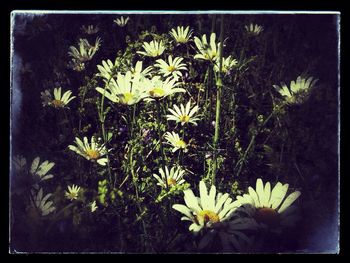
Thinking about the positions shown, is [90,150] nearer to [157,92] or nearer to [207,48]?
[157,92]

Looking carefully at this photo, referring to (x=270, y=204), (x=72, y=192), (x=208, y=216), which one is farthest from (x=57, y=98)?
(x=270, y=204)

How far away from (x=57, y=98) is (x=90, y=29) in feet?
0.84

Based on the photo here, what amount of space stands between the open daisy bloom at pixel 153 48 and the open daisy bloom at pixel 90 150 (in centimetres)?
34

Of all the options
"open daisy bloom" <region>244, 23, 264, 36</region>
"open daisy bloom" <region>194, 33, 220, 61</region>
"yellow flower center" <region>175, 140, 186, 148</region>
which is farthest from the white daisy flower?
"open daisy bloom" <region>244, 23, 264, 36</region>

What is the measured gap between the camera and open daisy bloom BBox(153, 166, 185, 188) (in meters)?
1.73

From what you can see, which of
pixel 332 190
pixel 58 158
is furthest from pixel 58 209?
pixel 332 190

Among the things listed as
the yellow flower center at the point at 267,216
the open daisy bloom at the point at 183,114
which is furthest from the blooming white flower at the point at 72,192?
the yellow flower center at the point at 267,216

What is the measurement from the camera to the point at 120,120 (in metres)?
1.75

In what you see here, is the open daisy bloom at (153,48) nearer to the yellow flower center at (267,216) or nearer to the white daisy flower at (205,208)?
the white daisy flower at (205,208)

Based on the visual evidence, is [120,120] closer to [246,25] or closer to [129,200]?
[129,200]

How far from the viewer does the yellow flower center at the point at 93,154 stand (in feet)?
5.73

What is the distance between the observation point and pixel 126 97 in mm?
1751

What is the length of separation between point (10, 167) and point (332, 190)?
1.08 m

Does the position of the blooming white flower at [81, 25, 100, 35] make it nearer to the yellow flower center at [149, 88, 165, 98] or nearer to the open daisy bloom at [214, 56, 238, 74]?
the yellow flower center at [149, 88, 165, 98]
